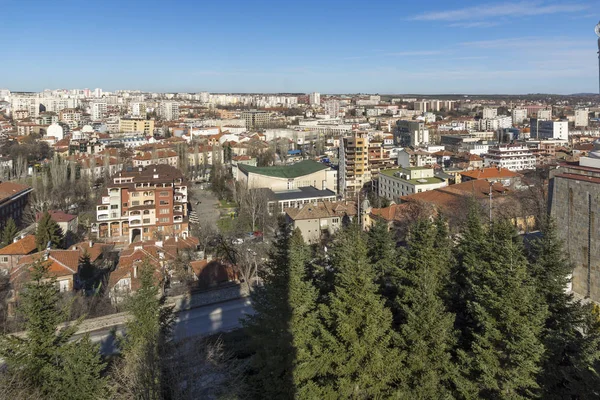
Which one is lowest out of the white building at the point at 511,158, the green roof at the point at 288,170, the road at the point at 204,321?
the road at the point at 204,321

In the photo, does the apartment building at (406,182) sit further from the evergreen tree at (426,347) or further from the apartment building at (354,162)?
the evergreen tree at (426,347)

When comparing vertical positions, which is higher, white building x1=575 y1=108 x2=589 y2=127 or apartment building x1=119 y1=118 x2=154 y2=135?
white building x1=575 y1=108 x2=589 y2=127

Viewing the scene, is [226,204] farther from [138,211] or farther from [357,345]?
[357,345]

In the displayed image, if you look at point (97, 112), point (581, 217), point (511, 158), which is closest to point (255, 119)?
point (97, 112)

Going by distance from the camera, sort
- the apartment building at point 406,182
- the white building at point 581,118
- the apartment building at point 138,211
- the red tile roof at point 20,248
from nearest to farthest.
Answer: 1. the red tile roof at point 20,248
2. the apartment building at point 138,211
3. the apartment building at point 406,182
4. the white building at point 581,118

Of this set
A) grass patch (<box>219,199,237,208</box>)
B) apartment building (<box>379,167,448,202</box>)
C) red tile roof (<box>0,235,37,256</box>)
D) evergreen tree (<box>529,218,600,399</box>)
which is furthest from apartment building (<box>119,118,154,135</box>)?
evergreen tree (<box>529,218,600,399</box>)

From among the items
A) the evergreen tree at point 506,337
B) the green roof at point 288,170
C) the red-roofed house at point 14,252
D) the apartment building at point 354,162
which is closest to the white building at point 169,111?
the green roof at point 288,170

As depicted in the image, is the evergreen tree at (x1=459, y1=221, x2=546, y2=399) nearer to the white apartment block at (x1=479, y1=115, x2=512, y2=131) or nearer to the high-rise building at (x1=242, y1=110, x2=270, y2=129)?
the white apartment block at (x1=479, y1=115, x2=512, y2=131)
